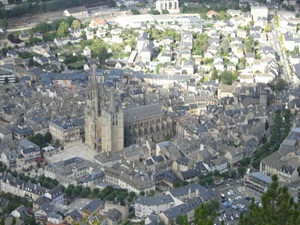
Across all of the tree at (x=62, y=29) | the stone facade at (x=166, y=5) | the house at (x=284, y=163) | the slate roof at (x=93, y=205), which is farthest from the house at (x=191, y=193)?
the stone facade at (x=166, y=5)

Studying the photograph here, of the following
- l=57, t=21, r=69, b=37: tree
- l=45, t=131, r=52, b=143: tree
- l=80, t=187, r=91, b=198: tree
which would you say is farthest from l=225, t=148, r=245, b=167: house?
l=57, t=21, r=69, b=37: tree

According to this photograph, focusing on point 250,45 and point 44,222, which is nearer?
point 44,222

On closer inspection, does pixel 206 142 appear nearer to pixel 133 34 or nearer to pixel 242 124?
pixel 242 124

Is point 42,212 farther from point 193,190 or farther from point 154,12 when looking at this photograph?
point 154,12

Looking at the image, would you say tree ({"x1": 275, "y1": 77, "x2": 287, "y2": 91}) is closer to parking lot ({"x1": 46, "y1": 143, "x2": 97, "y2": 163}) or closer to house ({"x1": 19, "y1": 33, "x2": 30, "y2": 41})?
parking lot ({"x1": 46, "y1": 143, "x2": 97, "y2": 163})

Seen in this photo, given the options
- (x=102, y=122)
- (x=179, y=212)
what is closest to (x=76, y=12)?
(x=102, y=122)

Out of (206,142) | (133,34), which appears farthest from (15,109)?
(133,34)
